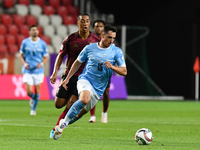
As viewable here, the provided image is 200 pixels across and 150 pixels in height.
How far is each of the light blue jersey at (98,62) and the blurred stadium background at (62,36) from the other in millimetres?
11633

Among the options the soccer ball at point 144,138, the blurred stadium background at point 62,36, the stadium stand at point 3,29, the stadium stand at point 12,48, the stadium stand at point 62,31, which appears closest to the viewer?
the soccer ball at point 144,138

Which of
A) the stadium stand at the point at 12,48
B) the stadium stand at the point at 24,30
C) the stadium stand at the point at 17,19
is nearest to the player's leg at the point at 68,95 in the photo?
the stadium stand at the point at 12,48

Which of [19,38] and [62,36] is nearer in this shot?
[19,38]

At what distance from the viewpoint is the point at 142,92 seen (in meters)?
20.0

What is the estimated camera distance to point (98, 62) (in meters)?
7.05

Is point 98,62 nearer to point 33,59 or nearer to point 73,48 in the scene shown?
point 73,48

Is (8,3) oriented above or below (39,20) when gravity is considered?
above

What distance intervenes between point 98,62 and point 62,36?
15655 mm

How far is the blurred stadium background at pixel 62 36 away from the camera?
19500mm

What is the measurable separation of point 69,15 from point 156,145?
18.0 metres

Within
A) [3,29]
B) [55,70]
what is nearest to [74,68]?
[55,70]

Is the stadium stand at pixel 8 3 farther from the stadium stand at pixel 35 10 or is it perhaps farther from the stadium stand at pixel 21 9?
the stadium stand at pixel 35 10

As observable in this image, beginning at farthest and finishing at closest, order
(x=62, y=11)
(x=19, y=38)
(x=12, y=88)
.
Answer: (x=62, y=11) → (x=19, y=38) → (x=12, y=88)

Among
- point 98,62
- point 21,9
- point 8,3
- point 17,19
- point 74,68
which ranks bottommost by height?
point 17,19
